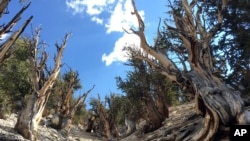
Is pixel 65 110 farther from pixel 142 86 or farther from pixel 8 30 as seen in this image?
pixel 8 30

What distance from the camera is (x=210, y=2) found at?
A: 12.4 m

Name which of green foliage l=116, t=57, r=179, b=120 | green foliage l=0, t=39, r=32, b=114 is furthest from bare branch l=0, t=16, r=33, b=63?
green foliage l=0, t=39, r=32, b=114

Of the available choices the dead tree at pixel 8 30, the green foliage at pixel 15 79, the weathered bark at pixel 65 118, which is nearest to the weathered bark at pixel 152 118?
the weathered bark at pixel 65 118

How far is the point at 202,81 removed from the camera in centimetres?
641

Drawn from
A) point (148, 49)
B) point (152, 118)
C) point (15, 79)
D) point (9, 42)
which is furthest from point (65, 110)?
point (9, 42)

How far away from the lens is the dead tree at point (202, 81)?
5.40 m

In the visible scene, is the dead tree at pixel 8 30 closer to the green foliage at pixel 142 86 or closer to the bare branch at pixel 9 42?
the bare branch at pixel 9 42

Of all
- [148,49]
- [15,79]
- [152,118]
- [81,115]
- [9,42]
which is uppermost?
[15,79]

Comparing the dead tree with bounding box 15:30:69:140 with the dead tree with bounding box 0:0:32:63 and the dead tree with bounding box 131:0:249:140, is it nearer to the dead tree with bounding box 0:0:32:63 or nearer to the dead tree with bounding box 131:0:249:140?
the dead tree with bounding box 131:0:249:140

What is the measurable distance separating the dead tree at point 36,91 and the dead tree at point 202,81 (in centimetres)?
371

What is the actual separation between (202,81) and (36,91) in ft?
17.7

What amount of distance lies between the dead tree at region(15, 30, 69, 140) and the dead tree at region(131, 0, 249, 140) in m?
3.71

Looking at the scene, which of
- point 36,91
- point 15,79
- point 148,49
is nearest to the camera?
point 148,49

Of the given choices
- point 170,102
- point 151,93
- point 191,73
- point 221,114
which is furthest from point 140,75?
point 221,114
